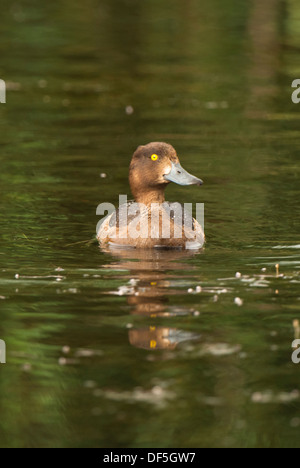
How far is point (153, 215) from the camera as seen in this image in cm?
1251

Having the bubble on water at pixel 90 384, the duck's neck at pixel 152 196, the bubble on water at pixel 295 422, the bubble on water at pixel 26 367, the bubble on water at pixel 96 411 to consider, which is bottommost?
the bubble on water at pixel 295 422

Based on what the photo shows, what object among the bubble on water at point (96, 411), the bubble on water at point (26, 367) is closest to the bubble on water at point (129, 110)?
the bubble on water at point (26, 367)

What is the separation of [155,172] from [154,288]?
2.74m

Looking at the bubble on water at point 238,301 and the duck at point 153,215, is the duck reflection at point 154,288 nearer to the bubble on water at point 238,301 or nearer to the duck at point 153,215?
the duck at point 153,215

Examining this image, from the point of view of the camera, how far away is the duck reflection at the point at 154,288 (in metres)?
8.84

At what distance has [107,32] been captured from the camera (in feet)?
95.7

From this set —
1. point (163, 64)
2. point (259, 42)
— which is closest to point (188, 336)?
point (163, 64)

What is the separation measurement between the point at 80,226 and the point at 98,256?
1.36m

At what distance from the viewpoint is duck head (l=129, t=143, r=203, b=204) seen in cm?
1274

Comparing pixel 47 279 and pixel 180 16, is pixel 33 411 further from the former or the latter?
pixel 180 16

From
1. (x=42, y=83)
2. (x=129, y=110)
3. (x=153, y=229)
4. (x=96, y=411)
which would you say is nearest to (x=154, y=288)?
(x=153, y=229)

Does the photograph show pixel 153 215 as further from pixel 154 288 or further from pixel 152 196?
pixel 154 288

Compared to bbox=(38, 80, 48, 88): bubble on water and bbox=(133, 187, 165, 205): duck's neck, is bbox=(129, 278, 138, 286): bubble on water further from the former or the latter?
bbox=(38, 80, 48, 88): bubble on water

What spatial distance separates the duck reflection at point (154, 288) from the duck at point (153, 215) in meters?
0.18
